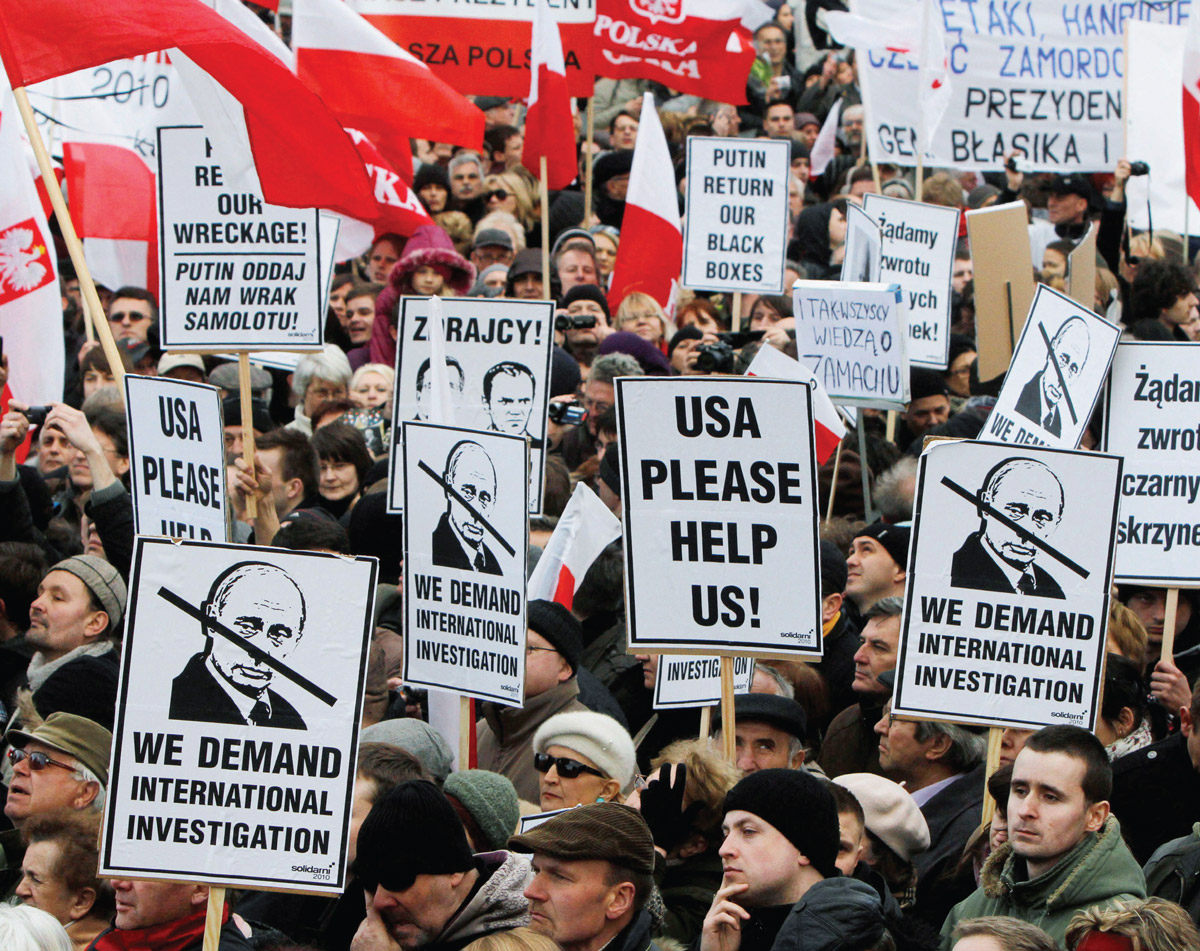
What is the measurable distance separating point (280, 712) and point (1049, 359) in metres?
3.72

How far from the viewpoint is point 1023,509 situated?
17.7 feet

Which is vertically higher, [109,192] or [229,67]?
[229,67]

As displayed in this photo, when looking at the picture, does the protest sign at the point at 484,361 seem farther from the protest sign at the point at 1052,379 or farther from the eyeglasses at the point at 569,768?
the eyeglasses at the point at 569,768

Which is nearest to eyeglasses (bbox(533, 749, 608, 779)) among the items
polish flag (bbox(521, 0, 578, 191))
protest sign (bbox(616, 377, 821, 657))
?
protest sign (bbox(616, 377, 821, 657))

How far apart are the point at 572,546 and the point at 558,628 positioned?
825 mm

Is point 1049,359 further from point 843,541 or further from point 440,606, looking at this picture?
point 440,606

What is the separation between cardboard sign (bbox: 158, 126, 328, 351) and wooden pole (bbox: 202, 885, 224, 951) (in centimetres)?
427

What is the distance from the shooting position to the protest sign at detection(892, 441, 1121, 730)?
211 inches

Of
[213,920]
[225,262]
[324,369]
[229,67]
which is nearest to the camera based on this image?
[213,920]

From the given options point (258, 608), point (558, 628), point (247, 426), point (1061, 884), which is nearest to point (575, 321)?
point (247, 426)

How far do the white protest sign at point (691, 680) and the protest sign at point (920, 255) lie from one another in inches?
198

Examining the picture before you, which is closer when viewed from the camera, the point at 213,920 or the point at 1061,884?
the point at 213,920

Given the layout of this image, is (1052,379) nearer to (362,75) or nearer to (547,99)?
(362,75)

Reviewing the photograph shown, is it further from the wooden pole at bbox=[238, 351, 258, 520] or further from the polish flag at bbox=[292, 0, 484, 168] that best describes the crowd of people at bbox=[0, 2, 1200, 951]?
the polish flag at bbox=[292, 0, 484, 168]
